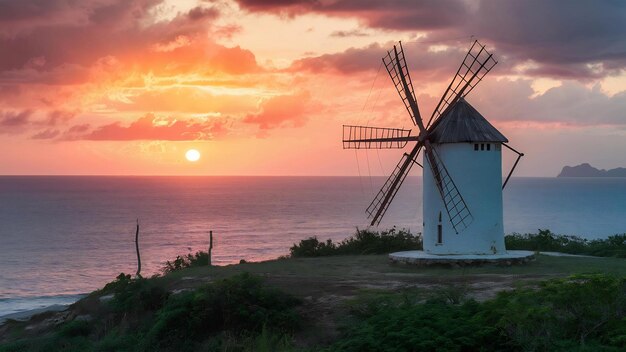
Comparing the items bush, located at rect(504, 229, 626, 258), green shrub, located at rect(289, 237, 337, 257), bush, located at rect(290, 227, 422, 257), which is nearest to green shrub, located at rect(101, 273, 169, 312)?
green shrub, located at rect(289, 237, 337, 257)

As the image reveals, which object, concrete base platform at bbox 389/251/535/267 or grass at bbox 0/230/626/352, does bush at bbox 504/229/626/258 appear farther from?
concrete base platform at bbox 389/251/535/267

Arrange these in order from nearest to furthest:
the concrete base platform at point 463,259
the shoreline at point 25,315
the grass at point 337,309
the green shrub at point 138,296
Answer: the grass at point 337,309 < the green shrub at point 138,296 < the concrete base platform at point 463,259 < the shoreline at point 25,315

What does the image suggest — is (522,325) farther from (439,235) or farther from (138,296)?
(439,235)

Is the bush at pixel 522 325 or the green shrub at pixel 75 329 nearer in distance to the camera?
the bush at pixel 522 325

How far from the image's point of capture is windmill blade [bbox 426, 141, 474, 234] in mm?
29312

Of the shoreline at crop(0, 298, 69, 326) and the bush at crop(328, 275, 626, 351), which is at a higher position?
the bush at crop(328, 275, 626, 351)

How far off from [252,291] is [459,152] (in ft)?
38.4

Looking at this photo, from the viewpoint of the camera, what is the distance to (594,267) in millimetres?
26828

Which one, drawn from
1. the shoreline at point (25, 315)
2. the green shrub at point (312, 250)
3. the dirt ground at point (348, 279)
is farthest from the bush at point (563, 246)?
the shoreline at point (25, 315)

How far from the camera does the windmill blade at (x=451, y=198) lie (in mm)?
29312

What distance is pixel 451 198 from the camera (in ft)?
96.5

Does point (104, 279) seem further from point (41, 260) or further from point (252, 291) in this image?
point (252, 291)

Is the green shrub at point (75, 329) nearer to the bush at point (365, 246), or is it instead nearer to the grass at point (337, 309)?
the grass at point (337, 309)

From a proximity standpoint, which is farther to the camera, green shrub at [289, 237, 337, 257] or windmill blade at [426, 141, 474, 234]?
green shrub at [289, 237, 337, 257]
